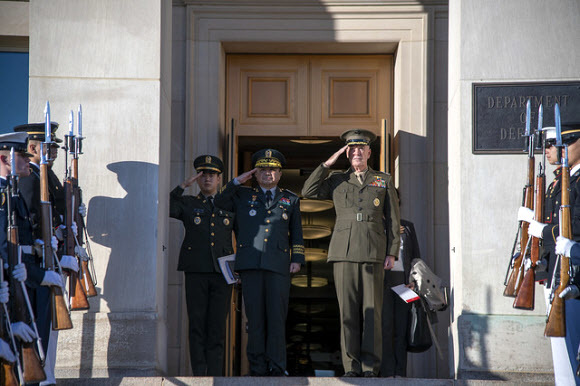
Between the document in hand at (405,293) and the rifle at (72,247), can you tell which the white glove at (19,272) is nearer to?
the rifle at (72,247)

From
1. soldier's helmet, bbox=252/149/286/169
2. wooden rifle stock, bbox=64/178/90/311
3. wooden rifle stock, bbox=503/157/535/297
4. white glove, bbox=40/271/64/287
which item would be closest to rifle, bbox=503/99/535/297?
wooden rifle stock, bbox=503/157/535/297

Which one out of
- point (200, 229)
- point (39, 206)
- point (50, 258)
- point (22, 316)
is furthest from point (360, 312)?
point (22, 316)

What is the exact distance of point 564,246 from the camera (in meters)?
7.33

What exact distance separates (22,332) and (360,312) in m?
3.22

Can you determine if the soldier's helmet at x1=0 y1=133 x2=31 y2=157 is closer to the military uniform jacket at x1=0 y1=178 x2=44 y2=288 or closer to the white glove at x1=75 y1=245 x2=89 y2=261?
the military uniform jacket at x1=0 y1=178 x2=44 y2=288

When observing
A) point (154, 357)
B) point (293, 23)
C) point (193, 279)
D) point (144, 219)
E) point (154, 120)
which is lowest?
point (154, 357)

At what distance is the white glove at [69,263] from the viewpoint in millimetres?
8219

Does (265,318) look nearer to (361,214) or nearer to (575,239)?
(361,214)

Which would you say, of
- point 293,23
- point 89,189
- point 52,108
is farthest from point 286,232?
point 293,23

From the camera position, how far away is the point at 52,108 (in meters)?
9.49

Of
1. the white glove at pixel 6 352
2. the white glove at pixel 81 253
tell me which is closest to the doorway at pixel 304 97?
the white glove at pixel 81 253

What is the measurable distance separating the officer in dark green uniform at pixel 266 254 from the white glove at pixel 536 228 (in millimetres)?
2239

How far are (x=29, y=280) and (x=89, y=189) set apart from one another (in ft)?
5.92

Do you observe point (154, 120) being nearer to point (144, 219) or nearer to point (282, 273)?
point (144, 219)
